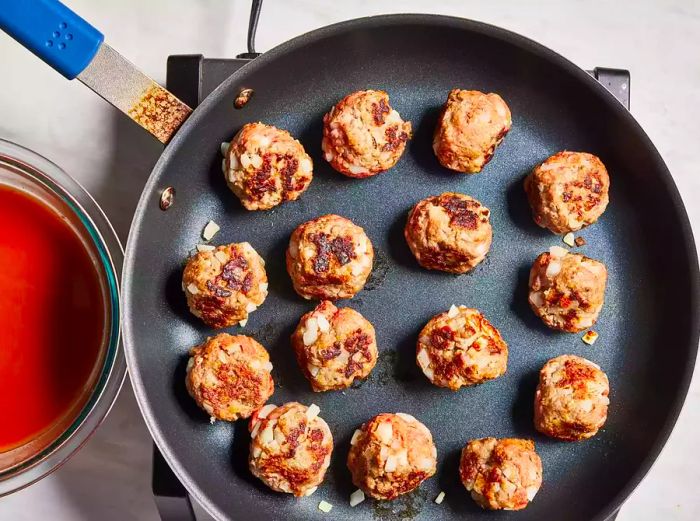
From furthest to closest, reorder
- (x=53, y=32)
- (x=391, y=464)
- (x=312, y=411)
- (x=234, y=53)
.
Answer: (x=234, y=53)
(x=312, y=411)
(x=391, y=464)
(x=53, y=32)

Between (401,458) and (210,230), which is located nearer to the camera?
(401,458)

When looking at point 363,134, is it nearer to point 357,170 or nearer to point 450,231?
point 357,170

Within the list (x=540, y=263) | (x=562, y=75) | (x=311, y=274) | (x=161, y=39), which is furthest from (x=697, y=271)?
(x=161, y=39)

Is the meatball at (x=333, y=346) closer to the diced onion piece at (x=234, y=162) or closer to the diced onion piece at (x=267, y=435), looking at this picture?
the diced onion piece at (x=267, y=435)

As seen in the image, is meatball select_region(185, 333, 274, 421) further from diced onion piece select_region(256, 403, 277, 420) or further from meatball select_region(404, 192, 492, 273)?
meatball select_region(404, 192, 492, 273)

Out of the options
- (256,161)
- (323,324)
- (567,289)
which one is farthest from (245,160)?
(567,289)

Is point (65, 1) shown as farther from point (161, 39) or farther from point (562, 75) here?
point (562, 75)
